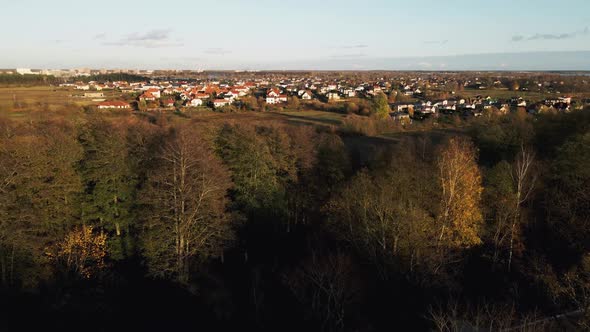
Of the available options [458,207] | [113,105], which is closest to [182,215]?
[458,207]

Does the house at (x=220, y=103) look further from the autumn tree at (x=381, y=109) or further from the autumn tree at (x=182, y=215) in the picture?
the autumn tree at (x=182, y=215)

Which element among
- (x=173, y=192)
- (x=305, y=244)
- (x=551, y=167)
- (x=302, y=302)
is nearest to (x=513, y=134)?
(x=551, y=167)

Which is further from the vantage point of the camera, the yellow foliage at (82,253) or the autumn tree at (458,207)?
the yellow foliage at (82,253)

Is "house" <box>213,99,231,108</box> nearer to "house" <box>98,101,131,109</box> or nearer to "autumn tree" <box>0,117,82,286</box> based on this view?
"house" <box>98,101,131,109</box>

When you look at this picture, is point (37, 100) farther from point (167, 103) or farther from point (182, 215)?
point (182, 215)

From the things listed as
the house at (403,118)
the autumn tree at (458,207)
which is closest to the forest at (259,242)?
the autumn tree at (458,207)
